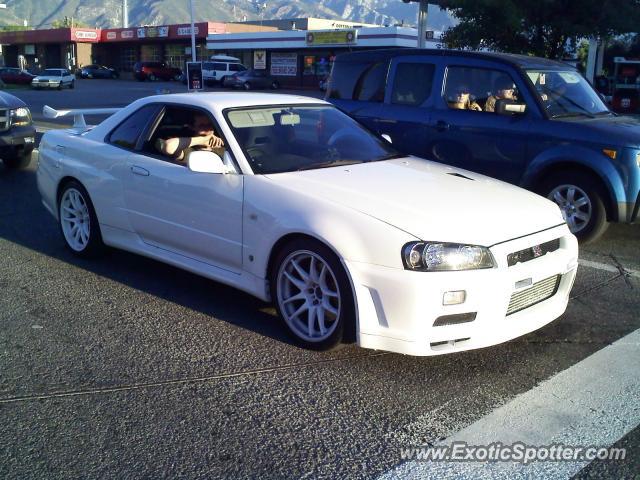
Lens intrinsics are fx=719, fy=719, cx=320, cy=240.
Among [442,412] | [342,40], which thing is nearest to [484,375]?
[442,412]

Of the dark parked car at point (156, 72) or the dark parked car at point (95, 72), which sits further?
the dark parked car at point (95, 72)

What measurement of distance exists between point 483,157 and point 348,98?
82.5 inches

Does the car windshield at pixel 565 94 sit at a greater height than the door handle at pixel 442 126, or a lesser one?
greater

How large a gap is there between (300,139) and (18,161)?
7640 millimetres

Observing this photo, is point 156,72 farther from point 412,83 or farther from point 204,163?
point 204,163

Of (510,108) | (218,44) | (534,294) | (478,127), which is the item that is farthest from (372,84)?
(218,44)

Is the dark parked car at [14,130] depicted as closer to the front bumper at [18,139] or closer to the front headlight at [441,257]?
the front bumper at [18,139]

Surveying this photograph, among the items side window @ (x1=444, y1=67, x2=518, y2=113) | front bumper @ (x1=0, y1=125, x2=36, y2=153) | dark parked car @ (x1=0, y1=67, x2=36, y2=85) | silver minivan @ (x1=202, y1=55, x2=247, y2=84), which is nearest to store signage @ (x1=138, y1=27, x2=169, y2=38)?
dark parked car @ (x1=0, y1=67, x2=36, y2=85)

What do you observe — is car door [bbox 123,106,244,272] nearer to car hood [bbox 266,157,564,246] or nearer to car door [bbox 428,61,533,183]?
car hood [bbox 266,157,564,246]

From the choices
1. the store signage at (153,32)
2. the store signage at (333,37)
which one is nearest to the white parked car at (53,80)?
the store signage at (333,37)

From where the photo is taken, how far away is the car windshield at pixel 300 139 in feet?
16.3

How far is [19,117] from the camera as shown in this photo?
1085 centimetres

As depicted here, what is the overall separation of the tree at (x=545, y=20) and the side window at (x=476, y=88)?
27.4ft

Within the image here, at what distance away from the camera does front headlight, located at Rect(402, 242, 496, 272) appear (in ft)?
12.6
